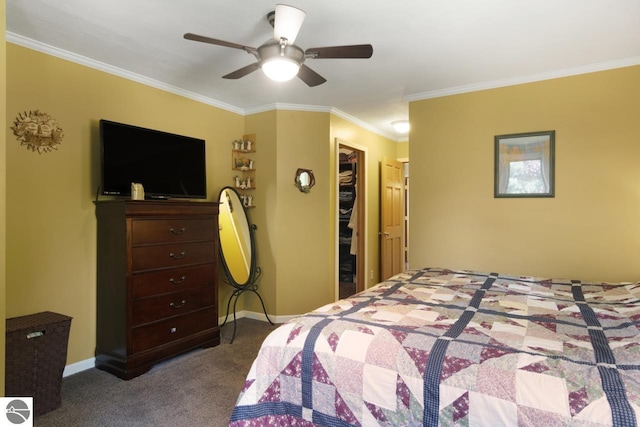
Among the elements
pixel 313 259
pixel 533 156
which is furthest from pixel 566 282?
pixel 313 259

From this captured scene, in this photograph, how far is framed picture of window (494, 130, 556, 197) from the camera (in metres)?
3.19

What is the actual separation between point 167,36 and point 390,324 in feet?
7.65

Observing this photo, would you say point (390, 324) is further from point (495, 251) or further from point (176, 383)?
point (495, 251)

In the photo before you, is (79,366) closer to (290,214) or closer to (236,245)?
(236,245)

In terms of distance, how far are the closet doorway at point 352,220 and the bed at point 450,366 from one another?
3038 millimetres

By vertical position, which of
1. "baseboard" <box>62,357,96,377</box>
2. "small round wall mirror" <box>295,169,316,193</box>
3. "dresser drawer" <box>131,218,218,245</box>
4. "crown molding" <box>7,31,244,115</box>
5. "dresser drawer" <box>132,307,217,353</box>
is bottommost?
"baseboard" <box>62,357,96,377</box>

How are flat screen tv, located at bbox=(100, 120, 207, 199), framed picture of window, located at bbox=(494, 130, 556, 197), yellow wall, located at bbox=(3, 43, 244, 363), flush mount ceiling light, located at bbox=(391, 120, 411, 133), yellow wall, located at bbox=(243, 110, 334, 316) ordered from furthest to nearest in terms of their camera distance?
flush mount ceiling light, located at bbox=(391, 120, 411, 133), yellow wall, located at bbox=(243, 110, 334, 316), framed picture of window, located at bbox=(494, 130, 556, 197), flat screen tv, located at bbox=(100, 120, 207, 199), yellow wall, located at bbox=(3, 43, 244, 363)

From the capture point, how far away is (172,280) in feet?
10.1

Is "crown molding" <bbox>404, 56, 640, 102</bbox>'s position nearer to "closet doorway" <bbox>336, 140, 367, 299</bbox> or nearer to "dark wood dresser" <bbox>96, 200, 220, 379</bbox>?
"closet doorway" <bbox>336, 140, 367, 299</bbox>

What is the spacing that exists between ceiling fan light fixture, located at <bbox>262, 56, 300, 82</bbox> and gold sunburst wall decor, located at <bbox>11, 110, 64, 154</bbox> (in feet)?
5.66

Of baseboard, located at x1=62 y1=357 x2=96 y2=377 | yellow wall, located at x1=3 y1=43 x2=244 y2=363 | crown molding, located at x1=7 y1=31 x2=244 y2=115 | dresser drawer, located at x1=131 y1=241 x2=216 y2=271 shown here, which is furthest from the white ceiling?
baseboard, located at x1=62 y1=357 x2=96 y2=377

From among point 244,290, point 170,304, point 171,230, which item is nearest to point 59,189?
point 171,230

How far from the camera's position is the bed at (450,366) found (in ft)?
3.95

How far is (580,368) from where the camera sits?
126 centimetres
